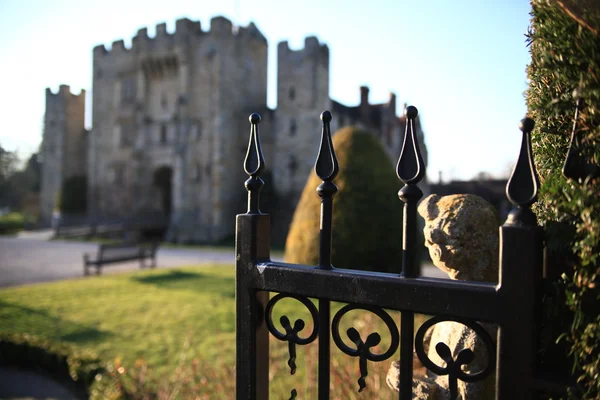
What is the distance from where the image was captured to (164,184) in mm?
A: 30969

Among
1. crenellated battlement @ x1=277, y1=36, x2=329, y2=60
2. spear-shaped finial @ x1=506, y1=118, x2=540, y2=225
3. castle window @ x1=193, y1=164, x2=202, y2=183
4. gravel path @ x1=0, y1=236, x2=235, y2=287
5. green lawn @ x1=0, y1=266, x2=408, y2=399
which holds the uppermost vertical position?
crenellated battlement @ x1=277, y1=36, x2=329, y2=60

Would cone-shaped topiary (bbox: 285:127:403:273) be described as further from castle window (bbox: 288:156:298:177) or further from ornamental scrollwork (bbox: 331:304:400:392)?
castle window (bbox: 288:156:298:177)

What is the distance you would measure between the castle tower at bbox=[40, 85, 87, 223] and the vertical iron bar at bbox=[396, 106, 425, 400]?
3866 cm

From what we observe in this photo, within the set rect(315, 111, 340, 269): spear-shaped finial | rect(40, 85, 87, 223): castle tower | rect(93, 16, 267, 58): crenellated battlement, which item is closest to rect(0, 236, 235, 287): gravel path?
rect(315, 111, 340, 269): spear-shaped finial

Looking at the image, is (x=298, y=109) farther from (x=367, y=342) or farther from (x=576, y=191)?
(x=576, y=191)

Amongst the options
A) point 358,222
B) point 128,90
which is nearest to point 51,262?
point 358,222

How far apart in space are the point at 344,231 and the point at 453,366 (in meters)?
7.51

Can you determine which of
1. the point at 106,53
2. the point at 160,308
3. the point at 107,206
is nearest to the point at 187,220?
the point at 107,206

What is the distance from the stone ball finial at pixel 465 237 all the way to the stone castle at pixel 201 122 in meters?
23.0

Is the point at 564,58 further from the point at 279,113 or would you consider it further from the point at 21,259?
the point at 279,113

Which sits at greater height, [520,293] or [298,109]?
[298,109]

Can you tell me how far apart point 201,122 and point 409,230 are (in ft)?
91.8

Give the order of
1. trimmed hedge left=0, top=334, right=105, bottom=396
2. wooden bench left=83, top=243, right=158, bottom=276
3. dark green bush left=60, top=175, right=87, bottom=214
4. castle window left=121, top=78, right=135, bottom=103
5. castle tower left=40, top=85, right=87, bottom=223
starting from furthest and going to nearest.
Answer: castle tower left=40, top=85, right=87, bottom=223
dark green bush left=60, top=175, right=87, bottom=214
castle window left=121, top=78, right=135, bottom=103
wooden bench left=83, top=243, right=158, bottom=276
trimmed hedge left=0, top=334, right=105, bottom=396

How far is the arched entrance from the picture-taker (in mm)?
30375
